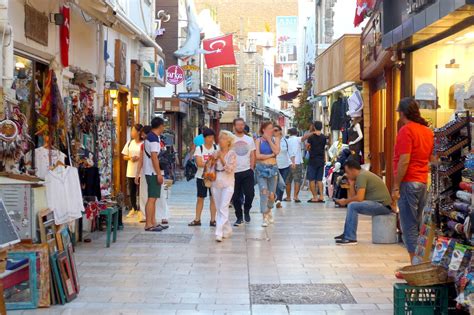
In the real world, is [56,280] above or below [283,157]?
below

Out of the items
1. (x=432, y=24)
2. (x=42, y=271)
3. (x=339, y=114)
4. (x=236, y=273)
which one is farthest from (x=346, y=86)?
(x=42, y=271)

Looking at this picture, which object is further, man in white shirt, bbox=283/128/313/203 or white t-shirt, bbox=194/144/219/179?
man in white shirt, bbox=283/128/313/203

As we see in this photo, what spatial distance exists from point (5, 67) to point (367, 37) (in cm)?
888

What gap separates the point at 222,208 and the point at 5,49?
397 centimetres

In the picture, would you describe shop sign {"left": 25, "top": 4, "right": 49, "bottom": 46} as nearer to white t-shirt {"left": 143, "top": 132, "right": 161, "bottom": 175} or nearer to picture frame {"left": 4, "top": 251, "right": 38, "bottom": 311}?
white t-shirt {"left": 143, "top": 132, "right": 161, "bottom": 175}

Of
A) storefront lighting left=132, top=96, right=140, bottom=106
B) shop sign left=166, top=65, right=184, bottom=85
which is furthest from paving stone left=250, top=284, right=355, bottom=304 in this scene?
shop sign left=166, top=65, right=184, bottom=85

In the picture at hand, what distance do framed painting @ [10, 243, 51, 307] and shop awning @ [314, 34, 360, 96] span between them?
11.3m

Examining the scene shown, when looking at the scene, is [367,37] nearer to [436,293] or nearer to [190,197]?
[190,197]

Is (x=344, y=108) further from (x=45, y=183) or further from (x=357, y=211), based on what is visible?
(x=45, y=183)

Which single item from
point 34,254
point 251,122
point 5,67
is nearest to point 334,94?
point 5,67

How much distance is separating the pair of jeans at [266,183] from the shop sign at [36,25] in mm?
4074

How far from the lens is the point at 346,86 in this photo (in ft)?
61.0

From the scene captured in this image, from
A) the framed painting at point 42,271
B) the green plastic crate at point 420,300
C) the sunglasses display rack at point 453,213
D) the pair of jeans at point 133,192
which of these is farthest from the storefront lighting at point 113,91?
the green plastic crate at point 420,300

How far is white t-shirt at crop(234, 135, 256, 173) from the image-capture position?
11.8 meters
